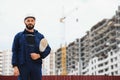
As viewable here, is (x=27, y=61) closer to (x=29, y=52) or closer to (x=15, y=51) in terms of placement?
(x=29, y=52)

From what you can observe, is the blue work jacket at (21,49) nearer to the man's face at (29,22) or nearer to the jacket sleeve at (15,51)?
the jacket sleeve at (15,51)

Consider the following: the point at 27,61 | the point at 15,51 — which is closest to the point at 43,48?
the point at 27,61

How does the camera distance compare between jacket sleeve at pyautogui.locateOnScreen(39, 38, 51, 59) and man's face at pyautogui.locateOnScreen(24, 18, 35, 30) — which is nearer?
man's face at pyautogui.locateOnScreen(24, 18, 35, 30)

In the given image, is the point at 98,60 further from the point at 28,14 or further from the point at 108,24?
the point at 28,14

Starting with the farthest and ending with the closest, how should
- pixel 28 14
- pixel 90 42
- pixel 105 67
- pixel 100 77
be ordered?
pixel 90 42
pixel 105 67
pixel 100 77
pixel 28 14

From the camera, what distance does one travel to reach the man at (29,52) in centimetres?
758

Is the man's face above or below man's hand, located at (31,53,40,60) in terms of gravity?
above

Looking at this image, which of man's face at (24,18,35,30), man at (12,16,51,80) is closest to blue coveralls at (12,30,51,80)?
man at (12,16,51,80)

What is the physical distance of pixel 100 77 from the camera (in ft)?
56.4

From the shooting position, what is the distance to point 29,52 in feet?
25.2

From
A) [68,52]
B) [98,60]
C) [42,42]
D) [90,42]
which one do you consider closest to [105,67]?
[98,60]

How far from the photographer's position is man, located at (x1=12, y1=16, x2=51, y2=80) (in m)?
7.58

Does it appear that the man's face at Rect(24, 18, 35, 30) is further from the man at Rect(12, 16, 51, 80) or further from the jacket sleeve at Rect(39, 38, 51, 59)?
the jacket sleeve at Rect(39, 38, 51, 59)

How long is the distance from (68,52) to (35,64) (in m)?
→ 189
